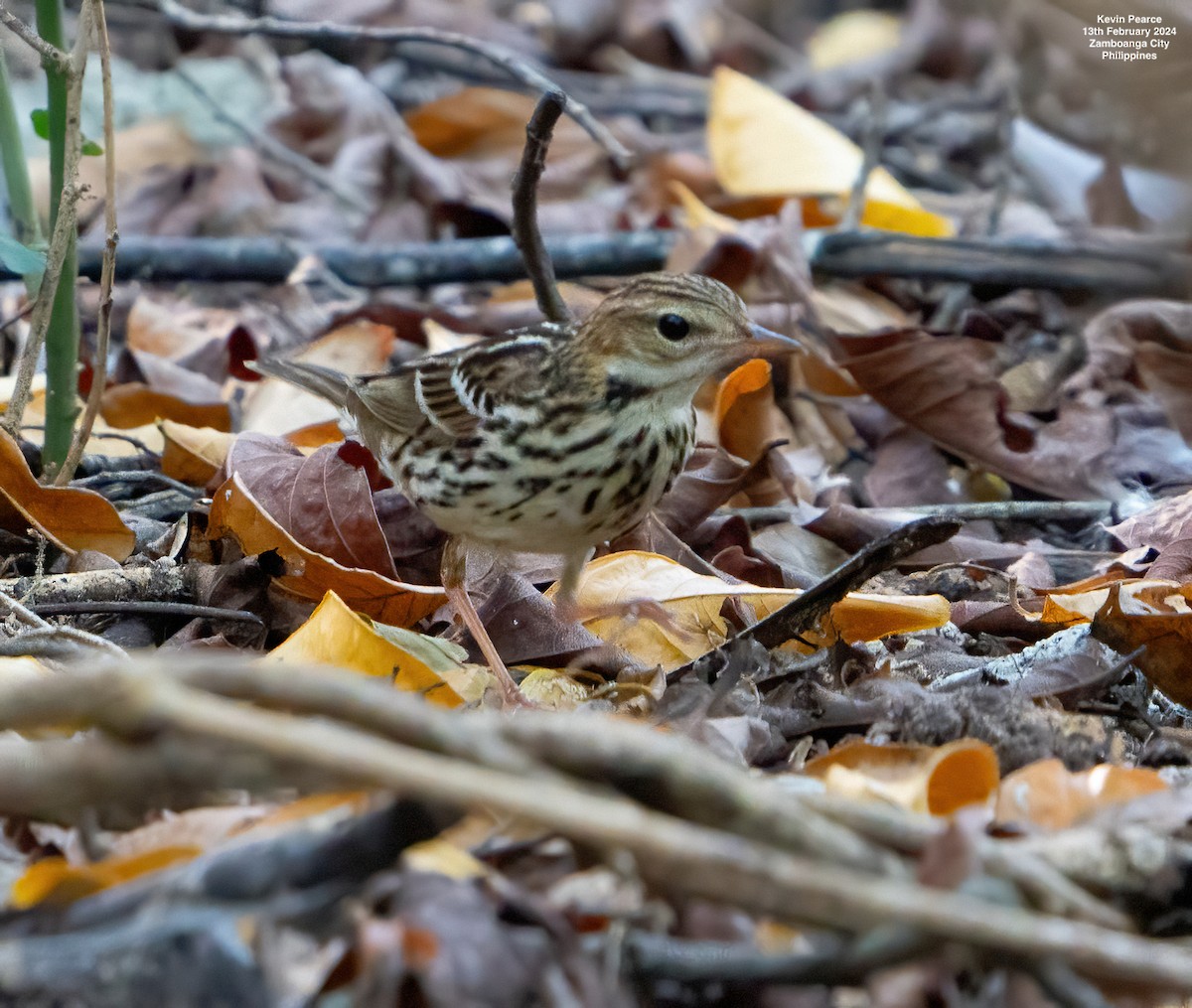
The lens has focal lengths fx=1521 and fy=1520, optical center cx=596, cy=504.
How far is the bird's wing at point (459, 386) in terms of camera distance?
3752 mm

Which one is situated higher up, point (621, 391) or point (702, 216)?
point (621, 391)

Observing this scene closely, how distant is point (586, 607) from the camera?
359 centimetres

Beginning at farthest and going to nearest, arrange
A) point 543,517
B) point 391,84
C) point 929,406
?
point 391,84 < point 929,406 < point 543,517

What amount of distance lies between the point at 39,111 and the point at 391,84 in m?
4.67

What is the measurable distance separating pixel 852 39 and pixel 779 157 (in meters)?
4.41

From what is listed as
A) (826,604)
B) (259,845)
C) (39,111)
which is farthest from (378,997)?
(39,111)

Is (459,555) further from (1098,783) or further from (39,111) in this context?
(1098,783)

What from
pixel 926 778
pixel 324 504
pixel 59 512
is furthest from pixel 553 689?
pixel 59 512

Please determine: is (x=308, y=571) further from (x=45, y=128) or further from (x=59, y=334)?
(x=45, y=128)

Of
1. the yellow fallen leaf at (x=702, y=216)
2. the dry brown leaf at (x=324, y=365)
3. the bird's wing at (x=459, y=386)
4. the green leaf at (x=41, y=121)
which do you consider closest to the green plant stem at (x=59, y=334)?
the green leaf at (x=41, y=121)

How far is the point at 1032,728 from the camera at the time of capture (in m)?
2.67

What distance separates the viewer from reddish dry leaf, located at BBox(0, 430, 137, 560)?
3.57 meters

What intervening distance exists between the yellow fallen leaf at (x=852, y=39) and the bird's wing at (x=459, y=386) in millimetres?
6466

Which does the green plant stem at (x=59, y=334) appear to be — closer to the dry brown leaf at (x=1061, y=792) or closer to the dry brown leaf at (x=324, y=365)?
the dry brown leaf at (x=324, y=365)
